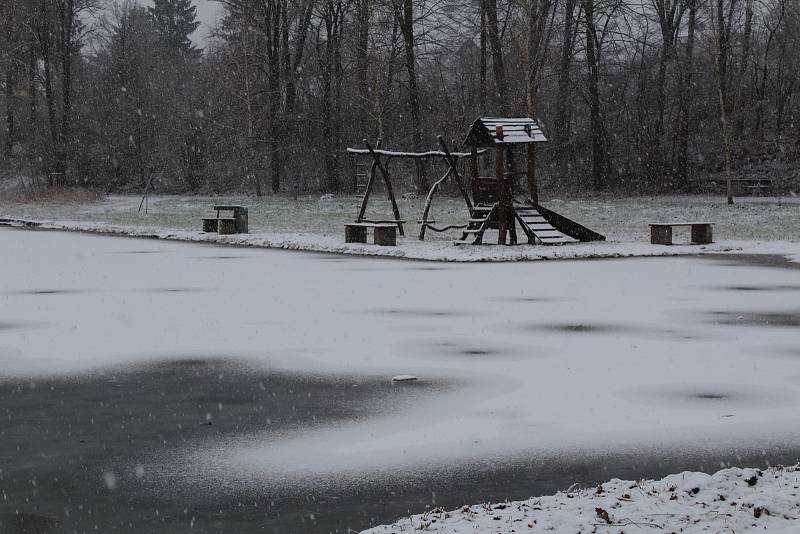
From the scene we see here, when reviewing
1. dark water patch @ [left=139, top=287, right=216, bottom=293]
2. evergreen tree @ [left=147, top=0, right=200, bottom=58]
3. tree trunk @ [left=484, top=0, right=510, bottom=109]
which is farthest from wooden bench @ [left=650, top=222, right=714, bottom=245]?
evergreen tree @ [left=147, top=0, right=200, bottom=58]

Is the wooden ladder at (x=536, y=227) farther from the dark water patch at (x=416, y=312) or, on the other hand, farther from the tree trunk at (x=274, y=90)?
the tree trunk at (x=274, y=90)

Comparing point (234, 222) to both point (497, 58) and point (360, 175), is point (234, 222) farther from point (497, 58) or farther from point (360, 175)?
point (497, 58)

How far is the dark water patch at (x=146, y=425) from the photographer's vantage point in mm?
5289

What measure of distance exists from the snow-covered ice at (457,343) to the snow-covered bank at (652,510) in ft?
3.95

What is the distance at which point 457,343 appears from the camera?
10.7 meters

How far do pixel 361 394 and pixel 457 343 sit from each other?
2.64 meters

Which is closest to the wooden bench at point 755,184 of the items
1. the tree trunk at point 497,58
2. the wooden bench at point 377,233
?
the tree trunk at point 497,58

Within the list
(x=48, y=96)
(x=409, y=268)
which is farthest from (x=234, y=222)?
(x=48, y=96)

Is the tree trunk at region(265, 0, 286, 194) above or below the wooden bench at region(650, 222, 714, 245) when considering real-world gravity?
above

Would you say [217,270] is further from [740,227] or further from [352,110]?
[352,110]

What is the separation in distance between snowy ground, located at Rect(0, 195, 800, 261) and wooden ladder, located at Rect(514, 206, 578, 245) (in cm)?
49

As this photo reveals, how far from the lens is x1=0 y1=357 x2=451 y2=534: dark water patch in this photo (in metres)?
5.29

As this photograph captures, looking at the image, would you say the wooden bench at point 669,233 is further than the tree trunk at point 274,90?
No

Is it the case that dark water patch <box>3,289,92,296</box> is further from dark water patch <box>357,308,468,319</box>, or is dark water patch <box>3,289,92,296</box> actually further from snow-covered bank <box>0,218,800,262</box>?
snow-covered bank <box>0,218,800,262</box>
